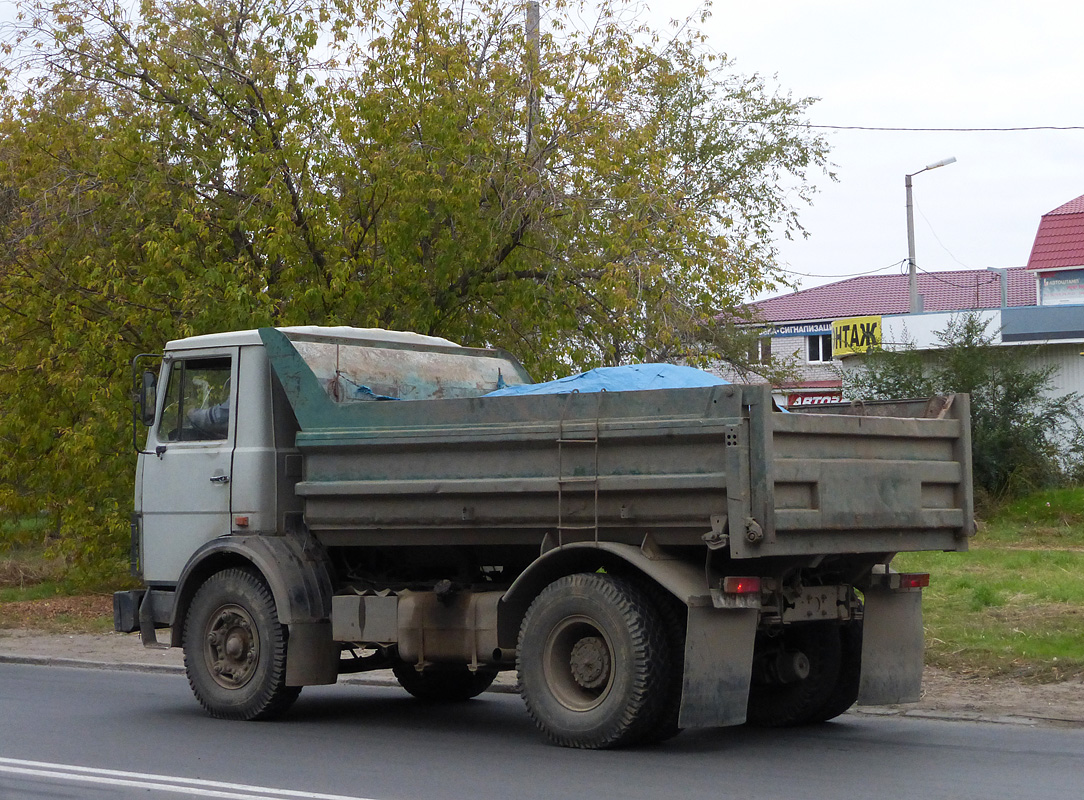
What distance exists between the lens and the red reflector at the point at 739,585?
777cm

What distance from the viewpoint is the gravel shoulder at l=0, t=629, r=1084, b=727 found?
9508 millimetres

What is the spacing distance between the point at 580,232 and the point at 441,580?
26.9 feet

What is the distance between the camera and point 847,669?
9172mm

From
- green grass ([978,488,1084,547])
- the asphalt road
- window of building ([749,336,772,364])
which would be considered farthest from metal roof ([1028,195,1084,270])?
the asphalt road

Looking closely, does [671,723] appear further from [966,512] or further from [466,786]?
[966,512]

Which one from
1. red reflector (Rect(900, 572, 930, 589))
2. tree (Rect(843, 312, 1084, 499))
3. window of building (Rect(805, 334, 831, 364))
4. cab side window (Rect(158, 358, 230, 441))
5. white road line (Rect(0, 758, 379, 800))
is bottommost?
white road line (Rect(0, 758, 379, 800))

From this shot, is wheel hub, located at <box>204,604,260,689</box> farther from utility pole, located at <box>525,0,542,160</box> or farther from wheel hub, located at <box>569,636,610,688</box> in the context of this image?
utility pole, located at <box>525,0,542,160</box>

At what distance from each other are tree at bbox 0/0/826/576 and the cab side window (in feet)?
15.8

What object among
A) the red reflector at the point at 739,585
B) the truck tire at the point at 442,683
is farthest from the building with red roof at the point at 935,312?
the red reflector at the point at 739,585

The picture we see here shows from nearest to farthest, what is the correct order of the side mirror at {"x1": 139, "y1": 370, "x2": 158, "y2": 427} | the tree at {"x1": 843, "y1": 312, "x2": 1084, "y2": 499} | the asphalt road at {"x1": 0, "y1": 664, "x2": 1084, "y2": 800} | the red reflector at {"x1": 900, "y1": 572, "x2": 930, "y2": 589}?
the asphalt road at {"x1": 0, "y1": 664, "x2": 1084, "y2": 800}, the red reflector at {"x1": 900, "y1": 572, "x2": 930, "y2": 589}, the side mirror at {"x1": 139, "y1": 370, "x2": 158, "y2": 427}, the tree at {"x1": 843, "y1": 312, "x2": 1084, "y2": 499}

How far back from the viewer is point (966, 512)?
8906 mm

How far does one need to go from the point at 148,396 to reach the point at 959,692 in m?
6.36

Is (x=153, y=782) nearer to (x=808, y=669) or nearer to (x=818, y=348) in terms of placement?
(x=808, y=669)

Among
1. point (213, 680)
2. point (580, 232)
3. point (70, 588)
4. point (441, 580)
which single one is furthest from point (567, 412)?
point (70, 588)
